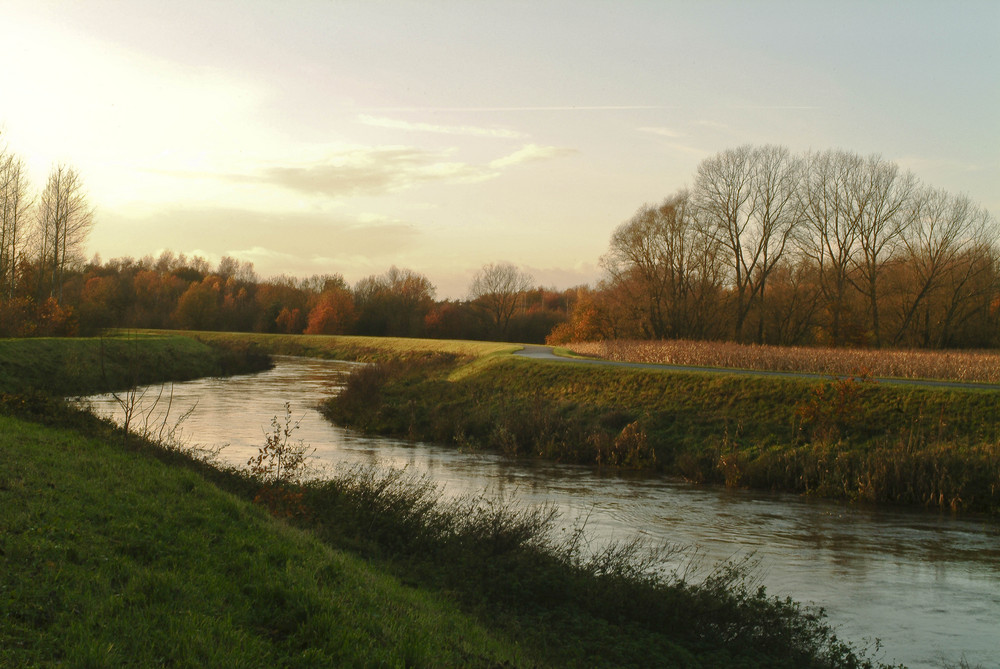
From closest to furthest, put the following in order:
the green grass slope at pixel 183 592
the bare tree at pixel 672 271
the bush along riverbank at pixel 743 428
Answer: the green grass slope at pixel 183 592, the bush along riverbank at pixel 743 428, the bare tree at pixel 672 271

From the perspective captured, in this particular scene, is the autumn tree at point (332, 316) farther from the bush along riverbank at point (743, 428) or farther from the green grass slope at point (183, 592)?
the green grass slope at point (183, 592)

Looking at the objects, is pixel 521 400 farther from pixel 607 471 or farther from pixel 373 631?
pixel 373 631

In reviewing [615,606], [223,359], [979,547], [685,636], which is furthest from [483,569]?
[223,359]

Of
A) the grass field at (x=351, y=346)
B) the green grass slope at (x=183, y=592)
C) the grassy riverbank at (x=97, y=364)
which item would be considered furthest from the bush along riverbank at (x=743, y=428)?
the grass field at (x=351, y=346)

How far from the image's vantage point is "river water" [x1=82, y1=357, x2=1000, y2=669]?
1011 centimetres

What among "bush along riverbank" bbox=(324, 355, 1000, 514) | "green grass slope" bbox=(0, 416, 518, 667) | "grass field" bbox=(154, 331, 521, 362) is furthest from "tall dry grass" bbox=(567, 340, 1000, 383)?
"grass field" bbox=(154, 331, 521, 362)

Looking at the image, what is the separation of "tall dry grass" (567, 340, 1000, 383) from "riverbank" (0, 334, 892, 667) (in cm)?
1714

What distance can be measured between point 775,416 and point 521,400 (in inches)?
411

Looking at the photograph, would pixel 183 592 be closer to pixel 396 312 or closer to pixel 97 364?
pixel 97 364

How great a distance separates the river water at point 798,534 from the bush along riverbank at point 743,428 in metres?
1.18

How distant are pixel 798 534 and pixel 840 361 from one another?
725 inches

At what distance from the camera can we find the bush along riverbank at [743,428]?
18.0 m

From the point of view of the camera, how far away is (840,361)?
101 feet

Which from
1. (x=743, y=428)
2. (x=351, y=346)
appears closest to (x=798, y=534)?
(x=743, y=428)
